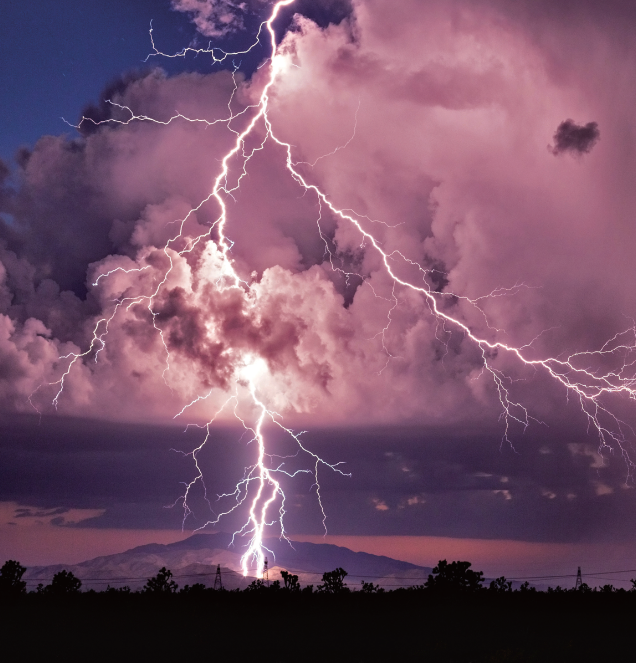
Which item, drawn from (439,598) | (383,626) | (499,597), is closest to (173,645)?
(383,626)

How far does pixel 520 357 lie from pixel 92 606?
15.4 metres

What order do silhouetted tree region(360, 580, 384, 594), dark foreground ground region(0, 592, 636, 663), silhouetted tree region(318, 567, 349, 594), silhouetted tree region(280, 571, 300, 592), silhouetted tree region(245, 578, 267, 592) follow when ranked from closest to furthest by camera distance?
dark foreground ground region(0, 592, 636, 663) < silhouetted tree region(245, 578, 267, 592) < silhouetted tree region(360, 580, 384, 594) < silhouetted tree region(318, 567, 349, 594) < silhouetted tree region(280, 571, 300, 592)

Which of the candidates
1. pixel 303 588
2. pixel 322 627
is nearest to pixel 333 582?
pixel 303 588

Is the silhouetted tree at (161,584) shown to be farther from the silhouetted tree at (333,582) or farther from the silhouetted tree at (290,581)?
the silhouetted tree at (333,582)

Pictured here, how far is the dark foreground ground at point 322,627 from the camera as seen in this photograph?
16812 millimetres

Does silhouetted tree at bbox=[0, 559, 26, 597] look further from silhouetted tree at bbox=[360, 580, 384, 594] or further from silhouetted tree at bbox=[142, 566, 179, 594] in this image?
silhouetted tree at bbox=[360, 580, 384, 594]

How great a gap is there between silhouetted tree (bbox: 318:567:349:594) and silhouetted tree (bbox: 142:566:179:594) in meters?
4.37

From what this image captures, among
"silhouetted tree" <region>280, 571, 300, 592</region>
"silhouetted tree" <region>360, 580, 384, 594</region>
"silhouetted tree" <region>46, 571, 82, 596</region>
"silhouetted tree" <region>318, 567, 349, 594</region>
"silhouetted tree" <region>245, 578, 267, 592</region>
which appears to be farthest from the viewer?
"silhouetted tree" <region>46, 571, 82, 596</region>

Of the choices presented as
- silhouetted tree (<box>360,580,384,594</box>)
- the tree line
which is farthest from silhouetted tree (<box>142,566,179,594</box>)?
silhouetted tree (<box>360,580,384,594</box>)

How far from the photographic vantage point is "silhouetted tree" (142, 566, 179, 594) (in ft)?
81.3

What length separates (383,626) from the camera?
778 inches

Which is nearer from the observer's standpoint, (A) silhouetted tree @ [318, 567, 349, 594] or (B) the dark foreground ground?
(B) the dark foreground ground

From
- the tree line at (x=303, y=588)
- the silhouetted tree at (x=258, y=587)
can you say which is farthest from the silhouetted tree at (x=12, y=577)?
the silhouetted tree at (x=258, y=587)

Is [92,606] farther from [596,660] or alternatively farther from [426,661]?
[596,660]
